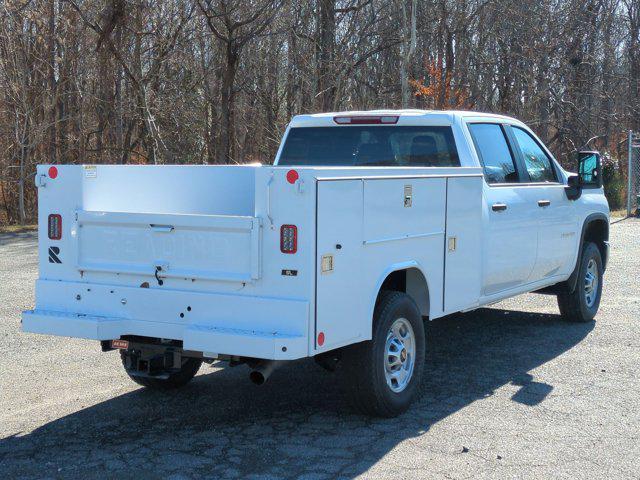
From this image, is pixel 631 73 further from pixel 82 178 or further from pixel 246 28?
pixel 82 178

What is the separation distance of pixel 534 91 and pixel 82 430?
25.7 meters

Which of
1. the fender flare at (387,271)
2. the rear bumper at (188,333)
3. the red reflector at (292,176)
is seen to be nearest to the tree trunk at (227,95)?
the fender flare at (387,271)

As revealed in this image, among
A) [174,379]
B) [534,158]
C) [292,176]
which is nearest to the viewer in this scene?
[292,176]

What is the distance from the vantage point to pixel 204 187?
255 inches

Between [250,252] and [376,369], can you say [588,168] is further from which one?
[250,252]

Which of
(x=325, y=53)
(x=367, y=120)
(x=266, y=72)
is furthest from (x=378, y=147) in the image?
(x=266, y=72)

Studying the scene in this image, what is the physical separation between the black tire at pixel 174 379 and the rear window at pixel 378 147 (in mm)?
2081

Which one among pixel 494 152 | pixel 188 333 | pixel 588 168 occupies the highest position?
pixel 494 152

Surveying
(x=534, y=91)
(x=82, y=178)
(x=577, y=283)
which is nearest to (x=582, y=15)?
(x=534, y=91)

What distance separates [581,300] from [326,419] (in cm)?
431

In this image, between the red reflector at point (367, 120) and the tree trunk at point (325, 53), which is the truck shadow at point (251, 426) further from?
the tree trunk at point (325, 53)

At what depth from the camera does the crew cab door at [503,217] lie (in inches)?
292

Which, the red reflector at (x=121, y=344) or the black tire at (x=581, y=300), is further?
the black tire at (x=581, y=300)

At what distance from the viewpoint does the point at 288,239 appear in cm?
522
